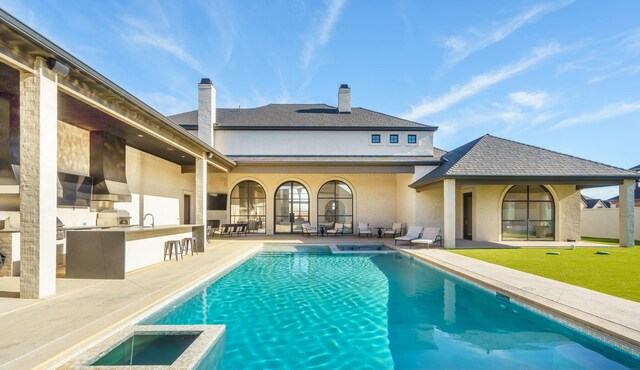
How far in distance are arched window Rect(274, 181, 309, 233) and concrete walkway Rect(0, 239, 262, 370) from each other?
10938 mm

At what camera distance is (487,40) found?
40.7 feet

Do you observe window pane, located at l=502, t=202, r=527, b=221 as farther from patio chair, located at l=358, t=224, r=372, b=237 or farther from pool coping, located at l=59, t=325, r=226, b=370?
pool coping, located at l=59, t=325, r=226, b=370

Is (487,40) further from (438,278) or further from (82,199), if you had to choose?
(82,199)

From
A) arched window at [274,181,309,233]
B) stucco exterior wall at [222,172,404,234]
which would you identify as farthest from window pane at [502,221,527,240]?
arched window at [274,181,309,233]

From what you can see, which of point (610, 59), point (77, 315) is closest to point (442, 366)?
point (77, 315)

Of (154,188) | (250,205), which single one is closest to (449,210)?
(250,205)

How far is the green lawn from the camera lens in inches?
238

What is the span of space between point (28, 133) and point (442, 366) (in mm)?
6876

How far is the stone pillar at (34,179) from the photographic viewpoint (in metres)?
4.80

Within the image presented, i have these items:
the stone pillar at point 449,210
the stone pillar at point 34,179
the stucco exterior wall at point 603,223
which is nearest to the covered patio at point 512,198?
the stone pillar at point 449,210

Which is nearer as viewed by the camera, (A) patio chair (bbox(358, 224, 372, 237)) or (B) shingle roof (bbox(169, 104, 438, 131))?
(A) patio chair (bbox(358, 224, 372, 237))

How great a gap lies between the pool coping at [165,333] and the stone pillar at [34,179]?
7.49ft

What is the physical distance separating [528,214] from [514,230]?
40.6 inches

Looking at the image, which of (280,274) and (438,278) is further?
(280,274)
